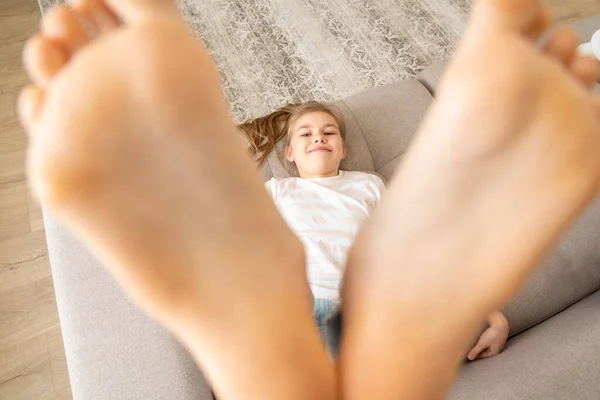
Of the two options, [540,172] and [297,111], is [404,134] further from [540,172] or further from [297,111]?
[540,172]

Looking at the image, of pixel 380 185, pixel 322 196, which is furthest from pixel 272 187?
pixel 380 185

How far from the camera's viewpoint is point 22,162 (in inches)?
68.0

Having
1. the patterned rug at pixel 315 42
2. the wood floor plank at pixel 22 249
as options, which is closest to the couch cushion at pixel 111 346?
the wood floor plank at pixel 22 249

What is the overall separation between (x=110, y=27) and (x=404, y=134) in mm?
907

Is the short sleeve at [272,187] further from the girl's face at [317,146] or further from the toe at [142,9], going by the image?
the toe at [142,9]

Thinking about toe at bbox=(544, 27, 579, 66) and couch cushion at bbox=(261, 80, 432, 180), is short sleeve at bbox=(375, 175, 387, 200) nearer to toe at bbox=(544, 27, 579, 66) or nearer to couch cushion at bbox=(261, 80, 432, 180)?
couch cushion at bbox=(261, 80, 432, 180)

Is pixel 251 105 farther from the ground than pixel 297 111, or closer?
closer

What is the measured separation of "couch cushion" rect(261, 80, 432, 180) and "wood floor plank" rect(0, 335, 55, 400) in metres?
0.76

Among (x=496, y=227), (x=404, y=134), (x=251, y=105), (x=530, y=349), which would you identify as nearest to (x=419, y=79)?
(x=404, y=134)

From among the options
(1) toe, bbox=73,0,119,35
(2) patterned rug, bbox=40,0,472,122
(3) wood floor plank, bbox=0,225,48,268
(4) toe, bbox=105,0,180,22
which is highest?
(4) toe, bbox=105,0,180,22

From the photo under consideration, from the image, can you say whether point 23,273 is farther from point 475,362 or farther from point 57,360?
point 475,362

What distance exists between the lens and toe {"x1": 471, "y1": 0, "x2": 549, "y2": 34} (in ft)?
1.61

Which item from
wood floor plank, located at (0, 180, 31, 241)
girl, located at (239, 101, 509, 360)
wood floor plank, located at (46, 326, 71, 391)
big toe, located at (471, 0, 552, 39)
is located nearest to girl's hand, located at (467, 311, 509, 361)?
girl, located at (239, 101, 509, 360)

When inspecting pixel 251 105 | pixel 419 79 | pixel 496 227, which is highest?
pixel 496 227
